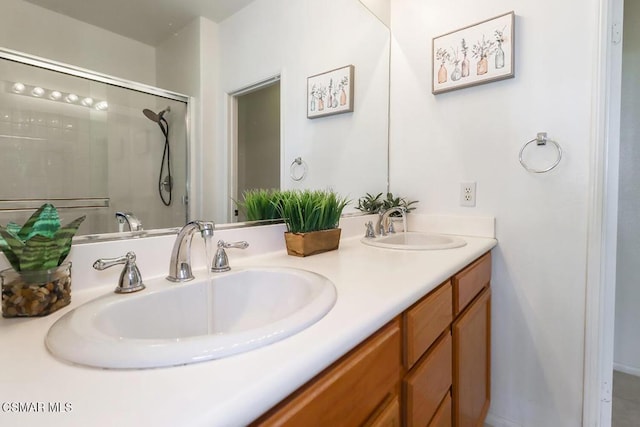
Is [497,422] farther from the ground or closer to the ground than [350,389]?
closer to the ground

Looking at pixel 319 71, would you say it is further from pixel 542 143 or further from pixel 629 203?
pixel 629 203

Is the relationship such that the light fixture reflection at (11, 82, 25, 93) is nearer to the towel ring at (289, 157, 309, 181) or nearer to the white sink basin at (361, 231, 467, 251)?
the towel ring at (289, 157, 309, 181)

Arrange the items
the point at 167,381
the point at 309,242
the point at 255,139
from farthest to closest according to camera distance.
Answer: the point at 255,139, the point at 309,242, the point at 167,381

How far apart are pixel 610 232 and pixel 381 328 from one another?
3.70 ft

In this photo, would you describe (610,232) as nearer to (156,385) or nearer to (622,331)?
(622,331)

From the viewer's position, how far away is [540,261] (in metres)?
1.29

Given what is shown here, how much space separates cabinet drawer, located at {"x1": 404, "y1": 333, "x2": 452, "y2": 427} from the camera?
2.32ft

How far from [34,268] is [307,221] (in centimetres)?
70

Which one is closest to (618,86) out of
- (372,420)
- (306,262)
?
(306,262)

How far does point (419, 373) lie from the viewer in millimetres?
746

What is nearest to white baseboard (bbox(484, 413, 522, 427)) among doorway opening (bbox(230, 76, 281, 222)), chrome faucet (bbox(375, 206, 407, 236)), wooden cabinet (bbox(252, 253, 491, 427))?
wooden cabinet (bbox(252, 253, 491, 427))

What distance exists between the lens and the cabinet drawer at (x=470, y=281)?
38.6 inches

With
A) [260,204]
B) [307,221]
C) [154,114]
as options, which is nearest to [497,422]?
[307,221]

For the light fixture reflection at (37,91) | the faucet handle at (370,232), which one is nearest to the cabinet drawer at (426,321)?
the faucet handle at (370,232)
